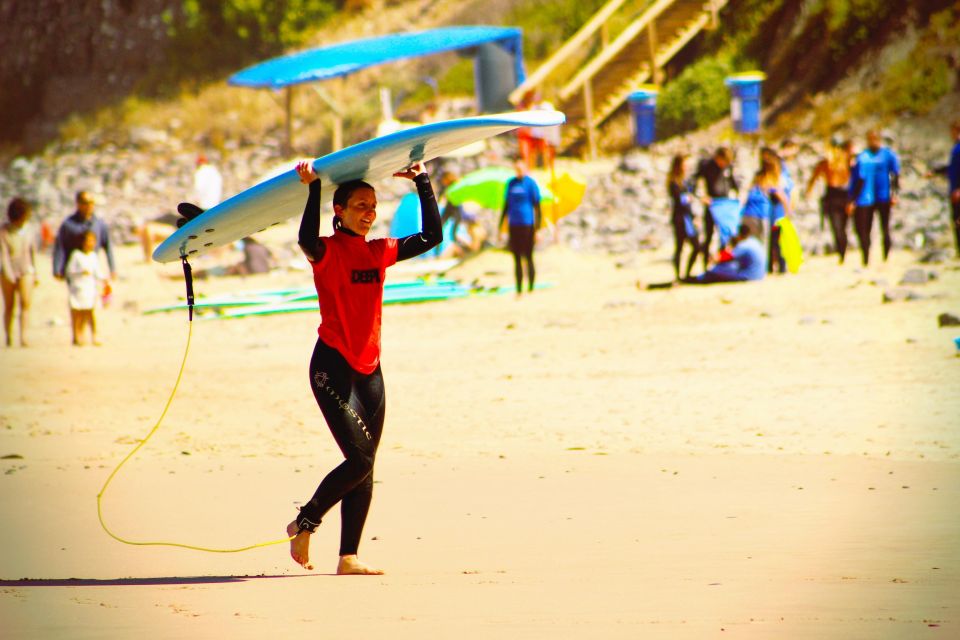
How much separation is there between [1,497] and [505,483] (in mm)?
2700

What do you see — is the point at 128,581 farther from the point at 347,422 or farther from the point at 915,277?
A: the point at 915,277

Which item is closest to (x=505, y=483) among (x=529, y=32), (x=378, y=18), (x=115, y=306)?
(x=115, y=306)

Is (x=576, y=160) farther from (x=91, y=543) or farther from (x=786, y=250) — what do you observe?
(x=91, y=543)

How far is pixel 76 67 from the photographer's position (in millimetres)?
48344

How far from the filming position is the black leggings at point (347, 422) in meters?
5.60

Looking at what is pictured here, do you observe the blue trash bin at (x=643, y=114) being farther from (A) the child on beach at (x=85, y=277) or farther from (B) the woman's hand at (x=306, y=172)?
(B) the woman's hand at (x=306, y=172)

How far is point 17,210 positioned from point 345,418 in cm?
1002

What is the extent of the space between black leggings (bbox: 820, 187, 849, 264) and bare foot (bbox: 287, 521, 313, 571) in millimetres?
13666

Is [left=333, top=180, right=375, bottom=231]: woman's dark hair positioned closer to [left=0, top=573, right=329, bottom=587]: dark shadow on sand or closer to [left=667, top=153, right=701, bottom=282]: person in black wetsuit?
[left=0, top=573, right=329, bottom=587]: dark shadow on sand

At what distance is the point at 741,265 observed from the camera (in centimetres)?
1748

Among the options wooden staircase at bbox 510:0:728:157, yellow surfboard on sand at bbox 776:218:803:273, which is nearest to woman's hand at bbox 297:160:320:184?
yellow surfboard on sand at bbox 776:218:803:273

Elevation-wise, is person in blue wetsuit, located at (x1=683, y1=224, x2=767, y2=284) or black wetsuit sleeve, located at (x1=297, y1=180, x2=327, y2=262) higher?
black wetsuit sleeve, located at (x1=297, y1=180, x2=327, y2=262)

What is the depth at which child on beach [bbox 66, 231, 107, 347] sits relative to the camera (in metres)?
14.7

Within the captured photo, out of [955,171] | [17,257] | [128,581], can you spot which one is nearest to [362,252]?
[128,581]
